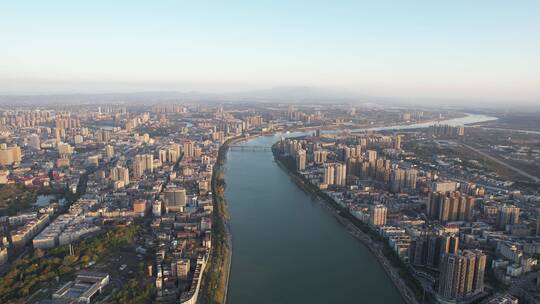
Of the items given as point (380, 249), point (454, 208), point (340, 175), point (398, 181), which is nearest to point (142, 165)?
point (340, 175)

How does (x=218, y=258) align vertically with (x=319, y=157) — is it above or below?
below

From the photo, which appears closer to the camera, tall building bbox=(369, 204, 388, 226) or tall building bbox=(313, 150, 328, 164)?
tall building bbox=(369, 204, 388, 226)

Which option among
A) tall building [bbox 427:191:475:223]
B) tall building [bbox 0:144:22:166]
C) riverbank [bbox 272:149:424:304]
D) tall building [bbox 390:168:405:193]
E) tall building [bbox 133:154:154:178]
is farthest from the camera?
tall building [bbox 0:144:22:166]

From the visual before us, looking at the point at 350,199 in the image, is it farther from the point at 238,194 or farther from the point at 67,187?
the point at 67,187

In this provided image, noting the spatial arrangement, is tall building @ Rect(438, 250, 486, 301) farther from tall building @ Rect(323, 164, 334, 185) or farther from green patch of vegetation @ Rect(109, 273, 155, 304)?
tall building @ Rect(323, 164, 334, 185)

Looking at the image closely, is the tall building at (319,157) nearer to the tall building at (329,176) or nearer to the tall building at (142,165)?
the tall building at (329,176)

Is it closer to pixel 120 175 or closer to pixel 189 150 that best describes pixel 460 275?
pixel 120 175

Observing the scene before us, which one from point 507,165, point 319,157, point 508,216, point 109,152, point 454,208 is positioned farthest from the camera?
point 109,152

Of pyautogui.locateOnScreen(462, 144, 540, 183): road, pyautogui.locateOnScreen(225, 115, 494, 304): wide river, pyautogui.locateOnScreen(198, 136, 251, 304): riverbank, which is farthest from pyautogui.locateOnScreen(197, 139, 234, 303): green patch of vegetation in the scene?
pyautogui.locateOnScreen(462, 144, 540, 183): road
